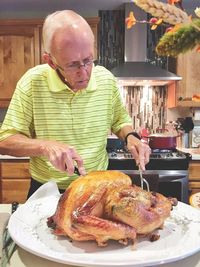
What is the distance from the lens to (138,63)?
288 cm

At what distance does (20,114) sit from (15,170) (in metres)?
1.52

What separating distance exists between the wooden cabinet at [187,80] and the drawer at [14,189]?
1.47 metres

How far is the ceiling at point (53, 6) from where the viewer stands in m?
2.85

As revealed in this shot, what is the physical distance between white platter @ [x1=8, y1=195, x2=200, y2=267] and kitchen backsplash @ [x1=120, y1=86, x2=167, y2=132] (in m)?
2.31

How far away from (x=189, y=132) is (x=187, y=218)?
2294 millimetres

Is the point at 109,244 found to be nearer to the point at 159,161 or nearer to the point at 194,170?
the point at 159,161

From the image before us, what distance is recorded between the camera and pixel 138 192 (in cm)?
73

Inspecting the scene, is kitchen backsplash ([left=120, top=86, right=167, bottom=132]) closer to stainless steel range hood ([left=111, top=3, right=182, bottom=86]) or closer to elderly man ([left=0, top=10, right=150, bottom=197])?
stainless steel range hood ([left=111, top=3, right=182, bottom=86])

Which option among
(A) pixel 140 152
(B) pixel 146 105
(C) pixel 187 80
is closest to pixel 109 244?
(A) pixel 140 152

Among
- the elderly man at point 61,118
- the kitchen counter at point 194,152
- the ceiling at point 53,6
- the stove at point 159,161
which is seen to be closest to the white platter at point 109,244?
the elderly man at point 61,118

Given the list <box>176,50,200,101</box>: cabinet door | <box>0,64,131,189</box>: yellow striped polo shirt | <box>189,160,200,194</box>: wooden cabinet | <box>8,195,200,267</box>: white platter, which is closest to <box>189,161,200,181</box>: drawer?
<box>189,160,200,194</box>: wooden cabinet

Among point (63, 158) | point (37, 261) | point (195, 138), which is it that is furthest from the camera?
point (195, 138)

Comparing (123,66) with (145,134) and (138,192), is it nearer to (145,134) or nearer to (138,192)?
(145,134)

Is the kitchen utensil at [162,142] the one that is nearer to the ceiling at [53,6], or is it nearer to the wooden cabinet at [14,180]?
the wooden cabinet at [14,180]
